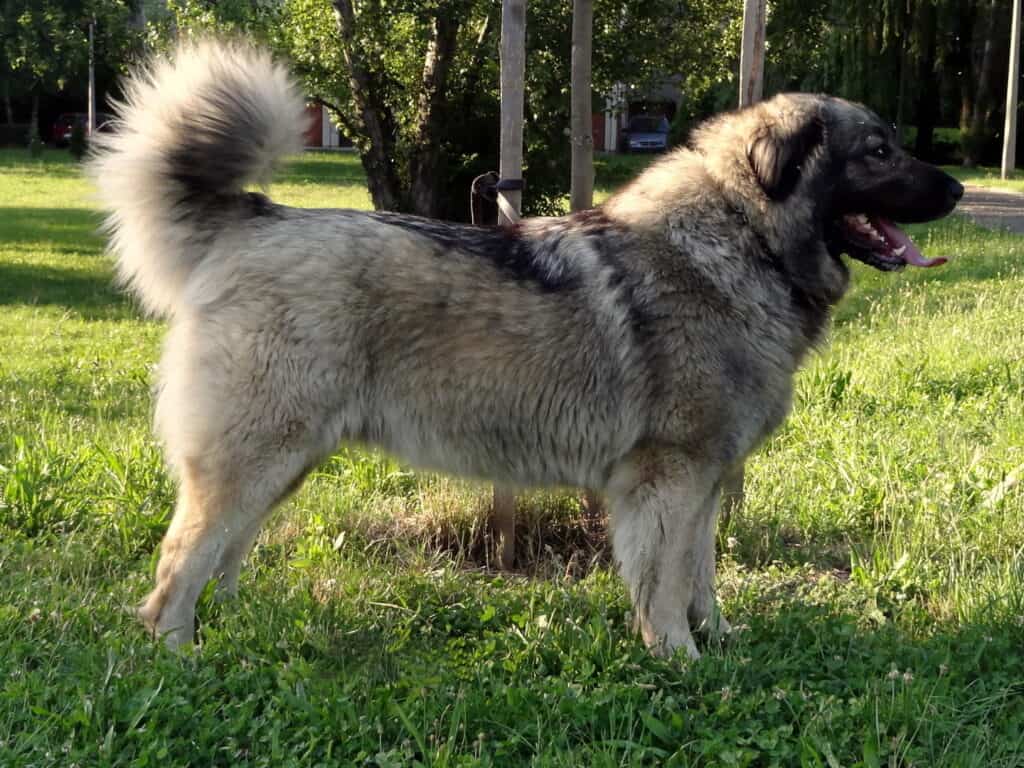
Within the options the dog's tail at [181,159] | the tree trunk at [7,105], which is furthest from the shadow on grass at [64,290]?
the tree trunk at [7,105]

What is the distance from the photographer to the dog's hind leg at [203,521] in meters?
3.44

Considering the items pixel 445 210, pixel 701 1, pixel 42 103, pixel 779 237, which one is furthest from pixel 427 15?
pixel 42 103

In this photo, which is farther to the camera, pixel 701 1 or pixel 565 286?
pixel 701 1

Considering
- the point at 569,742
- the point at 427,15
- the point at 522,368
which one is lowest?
the point at 569,742

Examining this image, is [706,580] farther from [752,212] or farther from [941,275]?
[941,275]

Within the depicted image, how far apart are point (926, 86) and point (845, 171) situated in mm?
32574

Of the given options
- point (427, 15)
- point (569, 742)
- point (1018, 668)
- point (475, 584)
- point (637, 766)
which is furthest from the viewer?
point (427, 15)

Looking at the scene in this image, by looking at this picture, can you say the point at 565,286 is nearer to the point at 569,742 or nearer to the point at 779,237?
the point at 779,237

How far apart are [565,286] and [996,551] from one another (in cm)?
202

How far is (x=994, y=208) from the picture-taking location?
21.0 m

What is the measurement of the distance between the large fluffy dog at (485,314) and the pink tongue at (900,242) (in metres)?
0.01

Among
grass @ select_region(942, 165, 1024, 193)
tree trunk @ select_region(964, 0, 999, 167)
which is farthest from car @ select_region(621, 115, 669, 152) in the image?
tree trunk @ select_region(964, 0, 999, 167)

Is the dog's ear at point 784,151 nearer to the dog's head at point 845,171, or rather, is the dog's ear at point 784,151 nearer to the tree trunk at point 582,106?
the dog's head at point 845,171

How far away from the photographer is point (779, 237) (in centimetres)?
374
